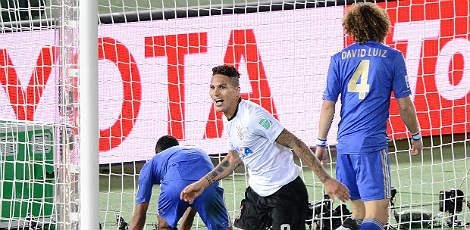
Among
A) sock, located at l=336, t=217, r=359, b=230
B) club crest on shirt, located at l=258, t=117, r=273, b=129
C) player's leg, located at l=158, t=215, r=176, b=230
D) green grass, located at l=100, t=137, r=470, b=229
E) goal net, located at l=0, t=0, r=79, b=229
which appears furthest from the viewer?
green grass, located at l=100, t=137, r=470, b=229

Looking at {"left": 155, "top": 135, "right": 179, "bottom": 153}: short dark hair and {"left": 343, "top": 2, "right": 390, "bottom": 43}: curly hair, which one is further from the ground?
{"left": 343, "top": 2, "right": 390, "bottom": 43}: curly hair

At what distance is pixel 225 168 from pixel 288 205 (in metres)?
0.55

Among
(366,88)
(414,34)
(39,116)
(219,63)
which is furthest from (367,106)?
(39,116)

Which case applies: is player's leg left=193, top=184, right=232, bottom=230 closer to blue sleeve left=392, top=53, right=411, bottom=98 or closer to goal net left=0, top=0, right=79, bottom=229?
goal net left=0, top=0, right=79, bottom=229

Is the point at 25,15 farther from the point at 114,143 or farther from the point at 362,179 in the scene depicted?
the point at 362,179

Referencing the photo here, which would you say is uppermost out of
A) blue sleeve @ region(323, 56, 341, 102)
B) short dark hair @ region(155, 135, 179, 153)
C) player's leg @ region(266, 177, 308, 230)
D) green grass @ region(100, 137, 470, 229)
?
blue sleeve @ region(323, 56, 341, 102)

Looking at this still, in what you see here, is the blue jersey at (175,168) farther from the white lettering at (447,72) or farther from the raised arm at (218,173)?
the white lettering at (447,72)

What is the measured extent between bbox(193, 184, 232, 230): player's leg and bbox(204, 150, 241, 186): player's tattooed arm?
2.85 feet

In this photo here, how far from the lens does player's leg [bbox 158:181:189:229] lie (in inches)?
361

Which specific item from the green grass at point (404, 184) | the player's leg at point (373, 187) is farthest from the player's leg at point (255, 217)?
the green grass at point (404, 184)

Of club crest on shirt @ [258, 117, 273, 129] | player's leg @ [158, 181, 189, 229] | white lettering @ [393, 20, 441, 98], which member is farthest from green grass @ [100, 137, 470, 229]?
club crest on shirt @ [258, 117, 273, 129]

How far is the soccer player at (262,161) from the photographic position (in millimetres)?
7895

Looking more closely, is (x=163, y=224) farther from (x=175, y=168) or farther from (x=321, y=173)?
(x=321, y=173)

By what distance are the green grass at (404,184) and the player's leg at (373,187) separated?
9.89 feet
